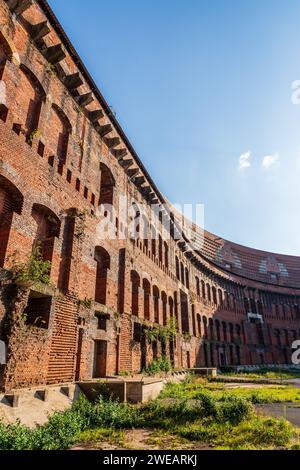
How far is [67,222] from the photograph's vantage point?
927 centimetres

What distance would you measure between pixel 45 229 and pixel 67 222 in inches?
31.6

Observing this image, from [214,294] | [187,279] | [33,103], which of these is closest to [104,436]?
[33,103]

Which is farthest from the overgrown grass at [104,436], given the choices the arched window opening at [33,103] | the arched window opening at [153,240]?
the arched window opening at [153,240]

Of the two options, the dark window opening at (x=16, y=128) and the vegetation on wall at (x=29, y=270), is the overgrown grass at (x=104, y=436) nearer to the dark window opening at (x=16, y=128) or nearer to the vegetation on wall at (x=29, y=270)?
the vegetation on wall at (x=29, y=270)

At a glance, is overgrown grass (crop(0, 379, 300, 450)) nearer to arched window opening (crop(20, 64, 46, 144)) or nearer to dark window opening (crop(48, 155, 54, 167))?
dark window opening (crop(48, 155, 54, 167))

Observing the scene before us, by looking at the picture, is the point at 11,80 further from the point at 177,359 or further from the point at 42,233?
the point at 177,359

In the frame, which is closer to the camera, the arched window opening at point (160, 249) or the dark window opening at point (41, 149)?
the dark window opening at point (41, 149)

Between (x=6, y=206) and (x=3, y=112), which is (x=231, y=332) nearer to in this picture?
(x=6, y=206)

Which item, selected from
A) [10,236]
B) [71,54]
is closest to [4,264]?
[10,236]

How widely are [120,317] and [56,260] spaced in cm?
415

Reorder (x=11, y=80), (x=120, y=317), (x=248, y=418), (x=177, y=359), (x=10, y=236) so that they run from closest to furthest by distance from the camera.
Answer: (x=248, y=418) < (x=10, y=236) < (x=11, y=80) < (x=120, y=317) < (x=177, y=359)

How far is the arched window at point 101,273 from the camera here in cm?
1064

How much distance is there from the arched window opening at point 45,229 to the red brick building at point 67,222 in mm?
30

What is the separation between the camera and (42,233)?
27.9 feet
